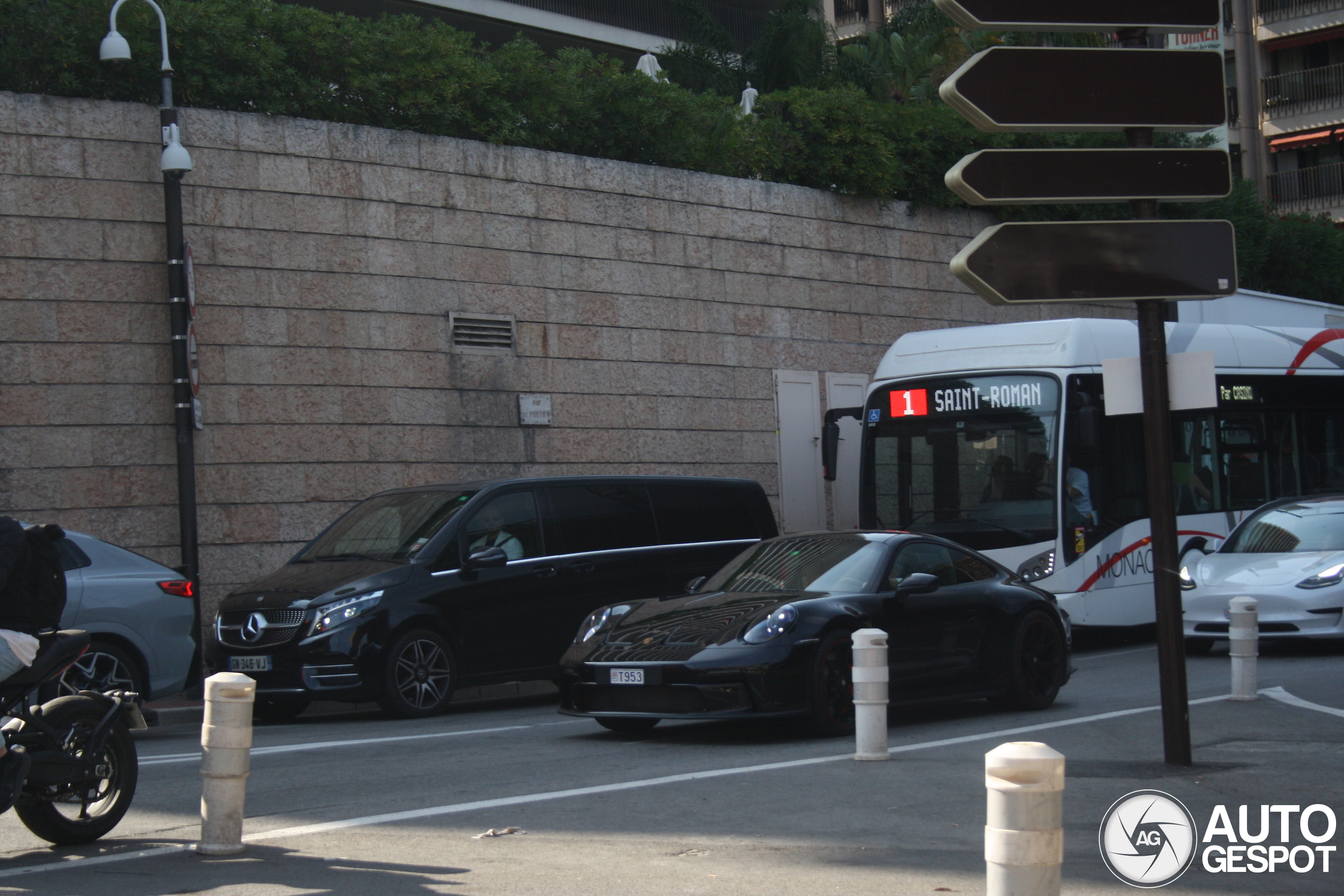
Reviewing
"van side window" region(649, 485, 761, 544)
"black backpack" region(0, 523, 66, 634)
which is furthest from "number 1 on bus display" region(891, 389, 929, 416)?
"black backpack" region(0, 523, 66, 634)

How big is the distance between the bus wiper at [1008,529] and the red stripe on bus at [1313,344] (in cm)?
504

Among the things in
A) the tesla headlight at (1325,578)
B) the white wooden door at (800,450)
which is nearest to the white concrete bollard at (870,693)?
the tesla headlight at (1325,578)

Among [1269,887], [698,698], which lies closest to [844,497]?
[698,698]

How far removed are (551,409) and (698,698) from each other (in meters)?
9.63

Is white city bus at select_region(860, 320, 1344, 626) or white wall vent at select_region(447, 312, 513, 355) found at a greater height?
white wall vent at select_region(447, 312, 513, 355)

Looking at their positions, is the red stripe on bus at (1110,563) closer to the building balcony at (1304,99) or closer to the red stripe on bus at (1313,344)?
the red stripe on bus at (1313,344)

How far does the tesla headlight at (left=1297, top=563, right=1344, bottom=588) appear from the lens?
46.5ft

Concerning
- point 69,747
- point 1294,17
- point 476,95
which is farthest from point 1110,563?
point 1294,17

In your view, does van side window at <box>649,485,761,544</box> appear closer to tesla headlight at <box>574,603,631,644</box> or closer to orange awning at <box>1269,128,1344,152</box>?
tesla headlight at <box>574,603,631,644</box>

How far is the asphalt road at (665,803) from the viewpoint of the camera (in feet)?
18.8

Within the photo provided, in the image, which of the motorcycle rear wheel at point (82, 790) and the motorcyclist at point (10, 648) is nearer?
the motorcyclist at point (10, 648)

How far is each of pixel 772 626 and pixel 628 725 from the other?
1525mm

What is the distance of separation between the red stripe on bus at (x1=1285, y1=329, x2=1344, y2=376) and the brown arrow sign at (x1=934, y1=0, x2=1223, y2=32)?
1107 centimetres

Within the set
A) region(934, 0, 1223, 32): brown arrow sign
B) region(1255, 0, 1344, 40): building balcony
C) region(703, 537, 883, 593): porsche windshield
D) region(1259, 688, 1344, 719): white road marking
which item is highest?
region(1255, 0, 1344, 40): building balcony
